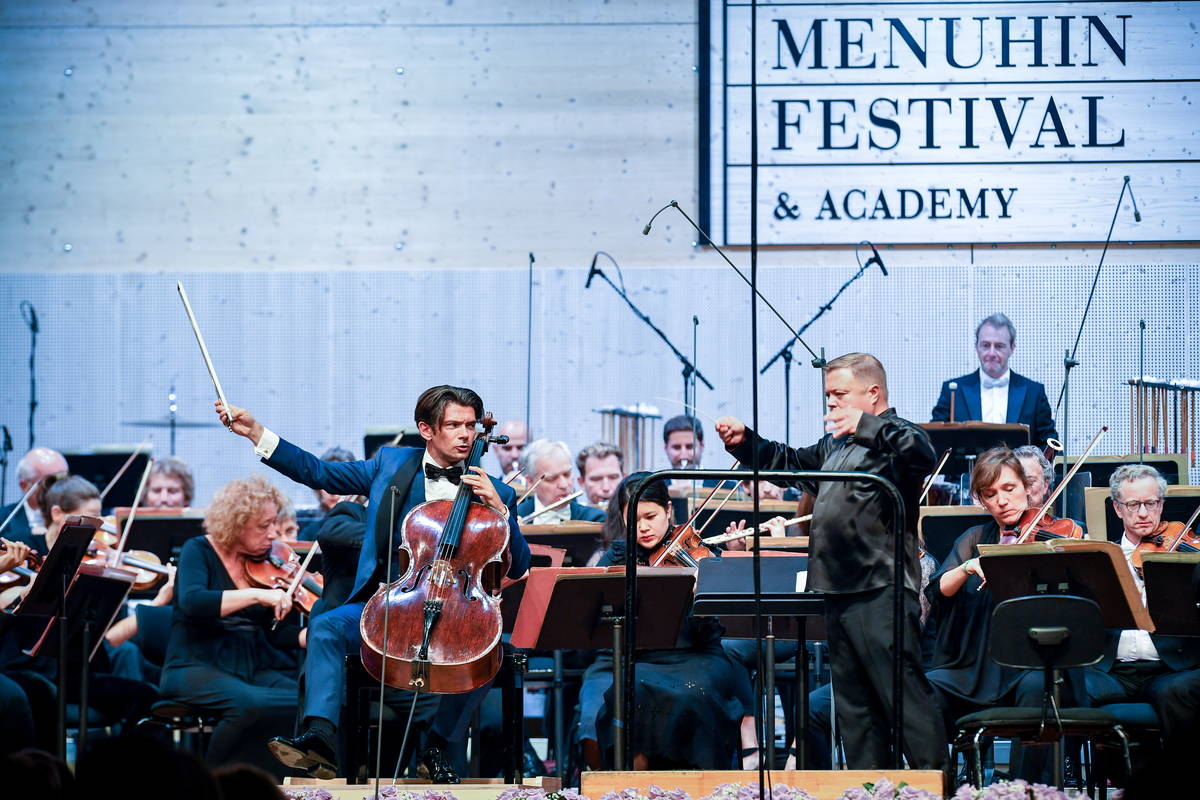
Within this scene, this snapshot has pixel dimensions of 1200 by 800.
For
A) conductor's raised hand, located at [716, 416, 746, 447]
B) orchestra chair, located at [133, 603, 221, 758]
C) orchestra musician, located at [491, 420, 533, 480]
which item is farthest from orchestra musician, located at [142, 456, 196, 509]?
conductor's raised hand, located at [716, 416, 746, 447]

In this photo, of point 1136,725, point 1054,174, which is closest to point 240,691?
point 1136,725

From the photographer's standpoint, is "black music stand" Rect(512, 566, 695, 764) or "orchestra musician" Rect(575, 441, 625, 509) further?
"orchestra musician" Rect(575, 441, 625, 509)

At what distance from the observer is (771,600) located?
3408 mm

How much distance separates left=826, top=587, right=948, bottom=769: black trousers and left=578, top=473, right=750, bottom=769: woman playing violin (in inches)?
29.0

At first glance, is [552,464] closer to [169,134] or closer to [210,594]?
[210,594]

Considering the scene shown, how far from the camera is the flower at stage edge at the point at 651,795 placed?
2.98 meters

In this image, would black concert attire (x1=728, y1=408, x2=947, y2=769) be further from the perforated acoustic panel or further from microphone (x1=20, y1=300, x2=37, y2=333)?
microphone (x1=20, y1=300, x2=37, y2=333)

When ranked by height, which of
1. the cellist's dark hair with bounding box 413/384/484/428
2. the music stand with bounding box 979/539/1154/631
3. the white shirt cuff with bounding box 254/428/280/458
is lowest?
the music stand with bounding box 979/539/1154/631

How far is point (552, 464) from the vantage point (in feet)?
19.2

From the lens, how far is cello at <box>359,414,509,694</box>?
3613 mm

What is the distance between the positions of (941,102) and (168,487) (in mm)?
4778

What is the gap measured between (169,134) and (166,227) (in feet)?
1.82

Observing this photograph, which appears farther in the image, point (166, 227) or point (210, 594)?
point (166, 227)

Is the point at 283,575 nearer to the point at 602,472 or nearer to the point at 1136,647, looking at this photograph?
the point at 602,472
